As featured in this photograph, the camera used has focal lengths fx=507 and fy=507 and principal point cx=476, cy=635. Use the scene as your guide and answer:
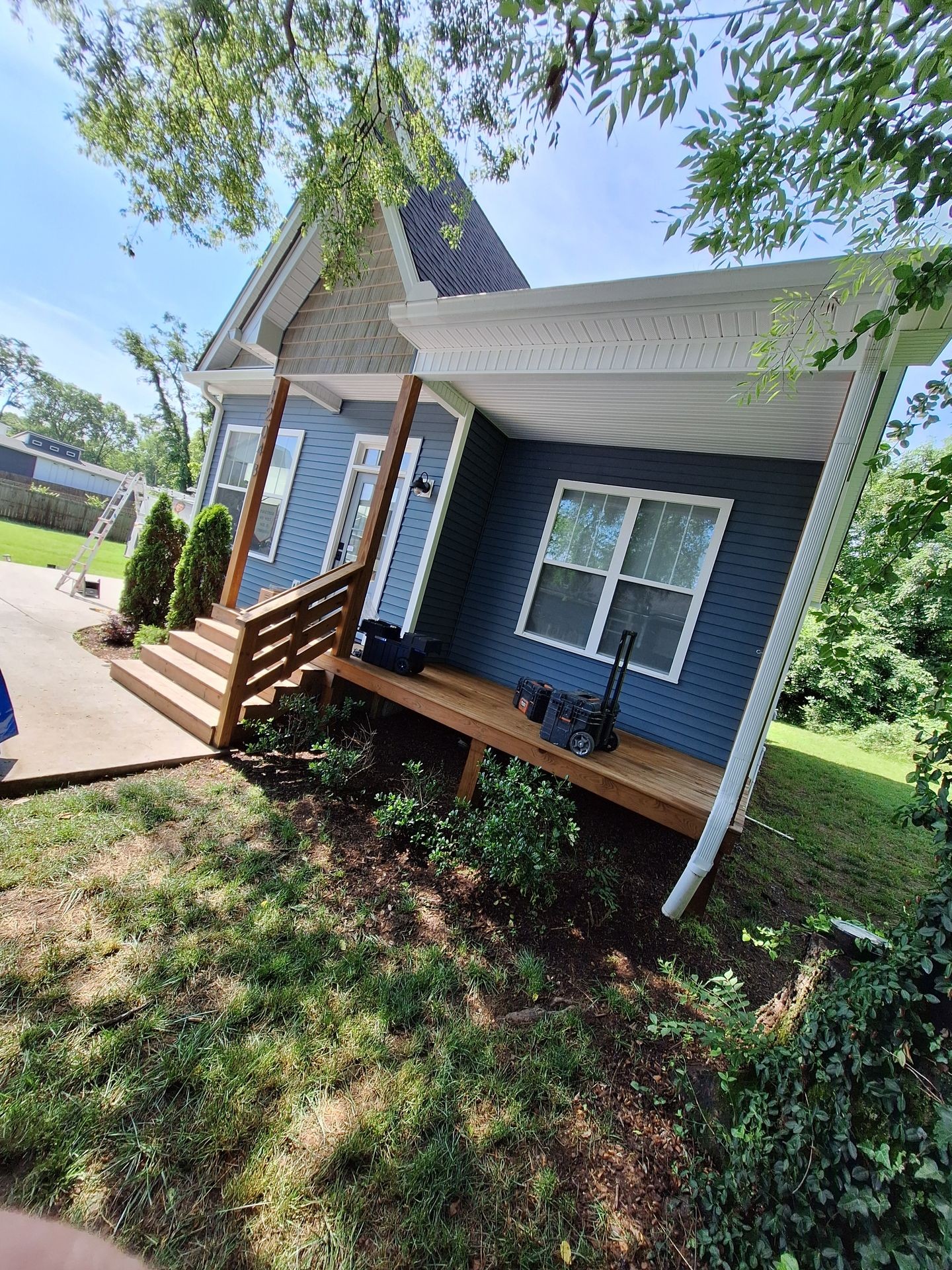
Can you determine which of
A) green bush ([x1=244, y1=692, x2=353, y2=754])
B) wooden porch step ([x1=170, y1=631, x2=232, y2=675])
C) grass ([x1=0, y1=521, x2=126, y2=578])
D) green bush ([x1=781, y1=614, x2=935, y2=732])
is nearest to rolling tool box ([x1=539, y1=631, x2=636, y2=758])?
green bush ([x1=244, y1=692, x2=353, y2=754])

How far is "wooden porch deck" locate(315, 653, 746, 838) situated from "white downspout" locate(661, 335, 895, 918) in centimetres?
25

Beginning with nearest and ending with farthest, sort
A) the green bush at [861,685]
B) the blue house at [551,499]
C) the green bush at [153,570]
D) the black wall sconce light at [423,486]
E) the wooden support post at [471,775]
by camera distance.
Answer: the blue house at [551,499]
the wooden support post at [471,775]
the black wall sconce light at [423,486]
the green bush at [153,570]
the green bush at [861,685]

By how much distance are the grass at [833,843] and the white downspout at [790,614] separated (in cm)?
69

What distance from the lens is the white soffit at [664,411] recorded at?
11.3 feet

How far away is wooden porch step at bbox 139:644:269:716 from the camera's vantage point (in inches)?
167

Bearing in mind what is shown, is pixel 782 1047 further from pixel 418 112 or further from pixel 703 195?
pixel 418 112

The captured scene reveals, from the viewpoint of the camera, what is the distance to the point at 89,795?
290 centimetres

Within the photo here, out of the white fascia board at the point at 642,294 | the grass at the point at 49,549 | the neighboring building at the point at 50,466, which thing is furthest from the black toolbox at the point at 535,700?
the neighboring building at the point at 50,466

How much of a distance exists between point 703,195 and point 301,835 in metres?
3.72

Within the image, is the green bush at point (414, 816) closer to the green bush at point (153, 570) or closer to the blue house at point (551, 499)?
the blue house at point (551, 499)

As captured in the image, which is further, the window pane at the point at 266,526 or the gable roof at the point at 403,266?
the window pane at the point at 266,526

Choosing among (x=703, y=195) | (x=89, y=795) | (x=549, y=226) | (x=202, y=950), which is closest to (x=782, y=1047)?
(x=202, y=950)

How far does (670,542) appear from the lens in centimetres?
484

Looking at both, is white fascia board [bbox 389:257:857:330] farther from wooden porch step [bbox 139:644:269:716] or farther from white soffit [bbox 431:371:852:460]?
wooden porch step [bbox 139:644:269:716]
